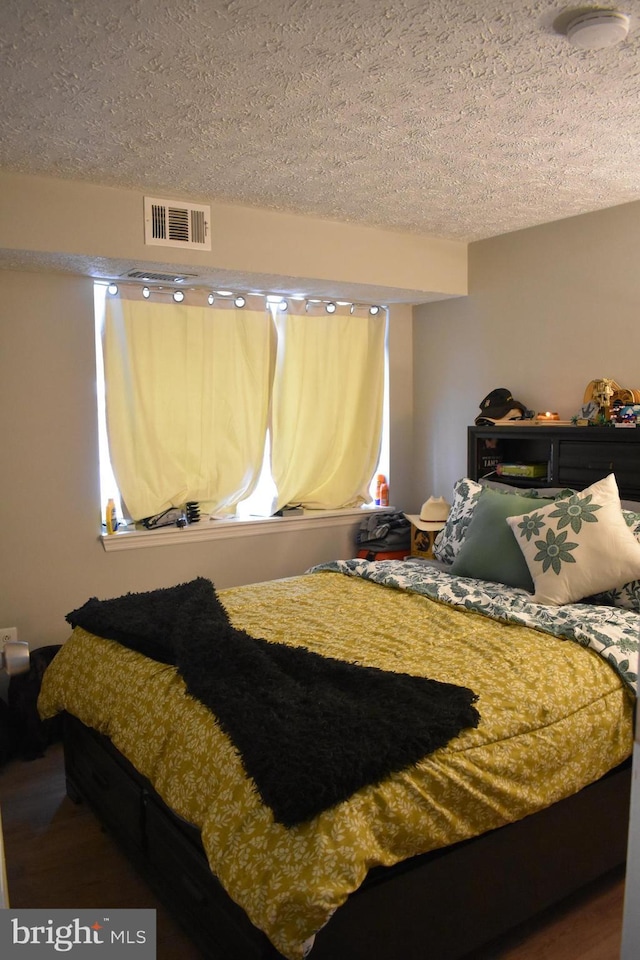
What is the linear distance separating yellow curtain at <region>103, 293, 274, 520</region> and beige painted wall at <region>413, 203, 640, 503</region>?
112 centimetres

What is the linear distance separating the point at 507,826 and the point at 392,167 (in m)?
2.37

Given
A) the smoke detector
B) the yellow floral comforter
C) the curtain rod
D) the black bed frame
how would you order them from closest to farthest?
the yellow floral comforter, the black bed frame, the smoke detector, the curtain rod

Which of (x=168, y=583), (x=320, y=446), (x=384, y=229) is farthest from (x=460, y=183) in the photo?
(x=168, y=583)

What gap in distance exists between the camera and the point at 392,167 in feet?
9.64

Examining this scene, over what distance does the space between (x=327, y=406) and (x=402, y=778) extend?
3.07m

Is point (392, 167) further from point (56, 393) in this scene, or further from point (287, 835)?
point (287, 835)

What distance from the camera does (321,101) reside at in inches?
89.5

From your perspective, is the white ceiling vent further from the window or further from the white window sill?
the white window sill

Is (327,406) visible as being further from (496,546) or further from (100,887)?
(100,887)

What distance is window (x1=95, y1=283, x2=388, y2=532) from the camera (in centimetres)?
393

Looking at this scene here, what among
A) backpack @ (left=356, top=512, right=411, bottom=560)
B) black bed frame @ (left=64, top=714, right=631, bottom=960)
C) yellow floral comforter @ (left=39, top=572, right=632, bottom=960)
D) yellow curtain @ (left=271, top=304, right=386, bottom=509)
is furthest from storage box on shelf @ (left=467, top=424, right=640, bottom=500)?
black bed frame @ (left=64, top=714, right=631, bottom=960)

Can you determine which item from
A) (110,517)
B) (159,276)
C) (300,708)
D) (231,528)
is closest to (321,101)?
(159,276)

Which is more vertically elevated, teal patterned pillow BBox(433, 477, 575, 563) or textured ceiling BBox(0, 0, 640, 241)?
textured ceiling BBox(0, 0, 640, 241)

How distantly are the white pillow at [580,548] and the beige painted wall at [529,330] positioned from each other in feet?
3.19
